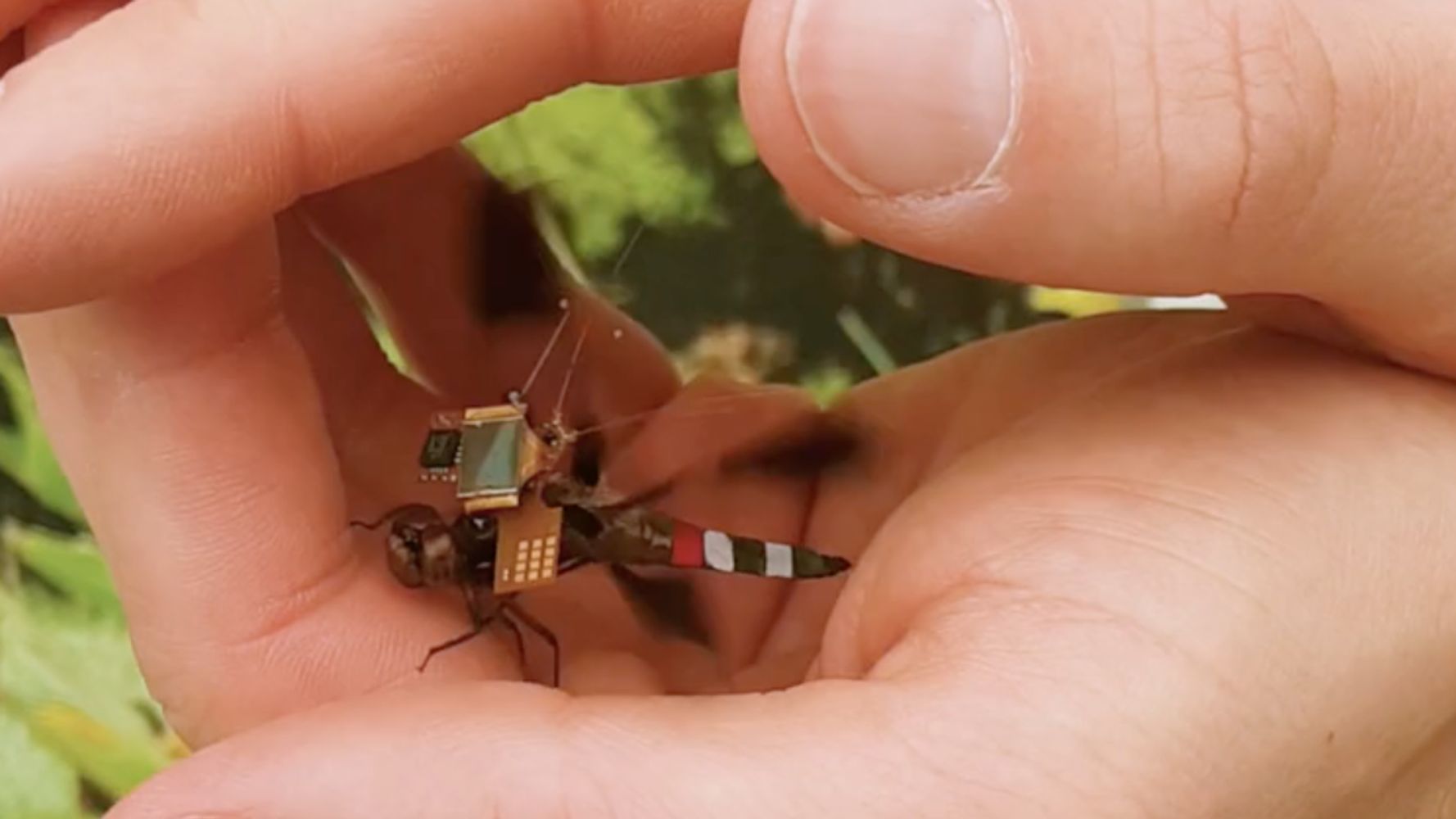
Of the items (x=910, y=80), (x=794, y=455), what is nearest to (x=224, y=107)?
(x=910, y=80)

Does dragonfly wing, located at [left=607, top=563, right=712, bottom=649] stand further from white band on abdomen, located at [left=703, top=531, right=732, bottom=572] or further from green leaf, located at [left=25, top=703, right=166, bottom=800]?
green leaf, located at [left=25, top=703, right=166, bottom=800]

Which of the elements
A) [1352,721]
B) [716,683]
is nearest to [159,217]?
[716,683]

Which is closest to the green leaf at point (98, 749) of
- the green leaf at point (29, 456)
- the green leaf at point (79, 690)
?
the green leaf at point (79, 690)

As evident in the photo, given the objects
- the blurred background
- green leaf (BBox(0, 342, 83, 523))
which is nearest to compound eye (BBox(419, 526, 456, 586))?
the blurred background

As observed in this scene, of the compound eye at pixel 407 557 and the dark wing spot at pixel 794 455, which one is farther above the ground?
the compound eye at pixel 407 557

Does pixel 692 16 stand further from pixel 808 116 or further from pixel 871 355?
pixel 871 355

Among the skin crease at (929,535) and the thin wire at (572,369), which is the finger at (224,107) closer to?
the skin crease at (929,535)

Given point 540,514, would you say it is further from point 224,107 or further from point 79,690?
point 79,690
